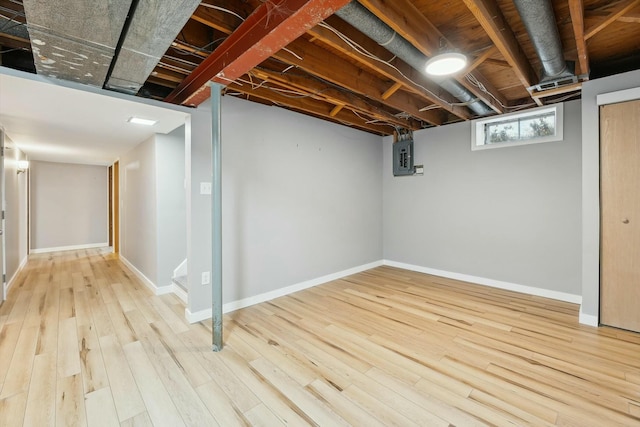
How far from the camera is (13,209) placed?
163 inches

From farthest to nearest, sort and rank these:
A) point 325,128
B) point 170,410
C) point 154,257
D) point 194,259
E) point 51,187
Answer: point 51,187, point 325,128, point 154,257, point 194,259, point 170,410

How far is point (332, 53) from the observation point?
2574mm

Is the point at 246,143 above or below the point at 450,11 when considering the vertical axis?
below

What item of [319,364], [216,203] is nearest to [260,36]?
[216,203]

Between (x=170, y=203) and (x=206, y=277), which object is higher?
(x=170, y=203)

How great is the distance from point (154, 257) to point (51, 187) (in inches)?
205

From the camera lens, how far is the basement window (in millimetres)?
3488

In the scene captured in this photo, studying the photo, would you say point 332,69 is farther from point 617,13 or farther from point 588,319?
point 588,319

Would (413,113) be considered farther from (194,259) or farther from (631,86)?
(194,259)

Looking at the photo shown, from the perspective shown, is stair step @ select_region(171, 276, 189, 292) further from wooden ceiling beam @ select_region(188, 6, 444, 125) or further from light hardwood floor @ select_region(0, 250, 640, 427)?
wooden ceiling beam @ select_region(188, 6, 444, 125)

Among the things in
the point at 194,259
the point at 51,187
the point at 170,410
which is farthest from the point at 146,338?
the point at 51,187

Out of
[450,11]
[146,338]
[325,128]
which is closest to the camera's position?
[450,11]

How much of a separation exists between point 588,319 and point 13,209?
24.6ft

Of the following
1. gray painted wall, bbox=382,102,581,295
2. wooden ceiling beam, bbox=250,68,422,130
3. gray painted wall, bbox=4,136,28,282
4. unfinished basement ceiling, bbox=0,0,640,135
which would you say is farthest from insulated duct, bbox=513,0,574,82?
gray painted wall, bbox=4,136,28,282
